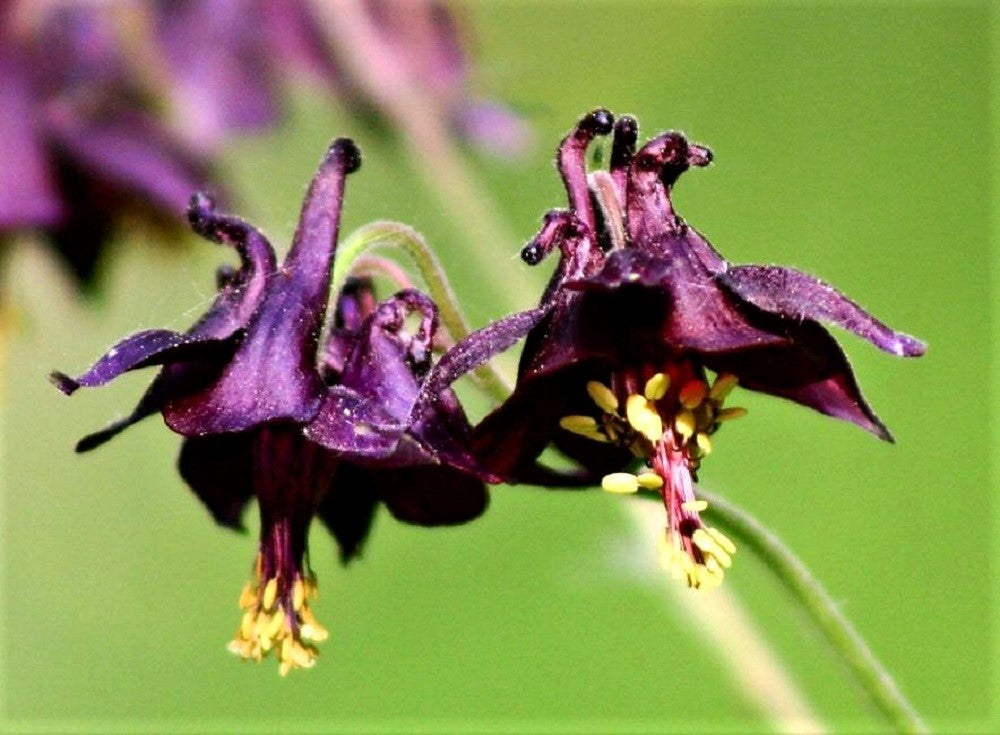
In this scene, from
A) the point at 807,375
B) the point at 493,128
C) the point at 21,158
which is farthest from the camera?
the point at 493,128

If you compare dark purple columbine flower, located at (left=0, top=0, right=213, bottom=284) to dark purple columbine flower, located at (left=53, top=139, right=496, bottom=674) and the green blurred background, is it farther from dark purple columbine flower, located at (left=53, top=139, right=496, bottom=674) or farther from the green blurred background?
dark purple columbine flower, located at (left=53, top=139, right=496, bottom=674)

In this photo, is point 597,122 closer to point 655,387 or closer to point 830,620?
point 655,387

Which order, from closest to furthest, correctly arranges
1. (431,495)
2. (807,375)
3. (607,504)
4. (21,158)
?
1. (807,375)
2. (431,495)
3. (21,158)
4. (607,504)

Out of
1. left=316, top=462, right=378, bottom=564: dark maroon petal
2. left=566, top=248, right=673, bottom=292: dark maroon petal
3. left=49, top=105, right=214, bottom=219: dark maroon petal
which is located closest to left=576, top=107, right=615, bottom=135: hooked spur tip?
left=566, top=248, right=673, bottom=292: dark maroon petal

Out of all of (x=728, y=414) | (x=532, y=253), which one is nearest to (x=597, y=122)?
(x=532, y=253)

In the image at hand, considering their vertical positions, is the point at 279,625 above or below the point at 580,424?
below

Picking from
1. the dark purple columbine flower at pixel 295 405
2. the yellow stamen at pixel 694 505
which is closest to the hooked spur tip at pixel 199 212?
the dark purple columbine flower at pixel 295 405

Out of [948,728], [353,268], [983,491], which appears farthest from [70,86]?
[983,491]
